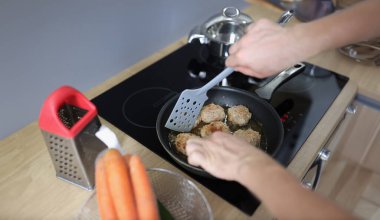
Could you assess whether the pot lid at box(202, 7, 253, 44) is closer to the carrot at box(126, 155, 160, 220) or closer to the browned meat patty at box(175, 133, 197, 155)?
the browned meat patty at box(175, 133, 197, 155)

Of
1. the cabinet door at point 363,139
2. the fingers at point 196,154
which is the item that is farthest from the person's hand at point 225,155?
the cabinet door at point 363,139

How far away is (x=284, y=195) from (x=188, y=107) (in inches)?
15.0

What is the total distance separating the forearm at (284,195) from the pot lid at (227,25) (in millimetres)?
620

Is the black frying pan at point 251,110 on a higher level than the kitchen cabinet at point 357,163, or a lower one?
higher

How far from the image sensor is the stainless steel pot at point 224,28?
3.23ft

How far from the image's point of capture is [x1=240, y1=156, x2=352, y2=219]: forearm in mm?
406

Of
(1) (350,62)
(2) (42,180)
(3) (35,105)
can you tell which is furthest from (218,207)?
(1) (350,62)

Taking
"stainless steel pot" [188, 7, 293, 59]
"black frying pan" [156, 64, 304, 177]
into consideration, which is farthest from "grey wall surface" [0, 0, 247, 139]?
"black frying pan" [156, 64, 304, 177]

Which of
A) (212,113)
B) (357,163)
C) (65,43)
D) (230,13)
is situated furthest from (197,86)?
(357,163)

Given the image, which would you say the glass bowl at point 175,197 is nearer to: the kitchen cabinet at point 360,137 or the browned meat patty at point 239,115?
the browned meat patty at point 239,115

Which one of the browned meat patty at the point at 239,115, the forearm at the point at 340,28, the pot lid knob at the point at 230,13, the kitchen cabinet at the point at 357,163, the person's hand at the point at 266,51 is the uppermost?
the forearm at the point at 340,28

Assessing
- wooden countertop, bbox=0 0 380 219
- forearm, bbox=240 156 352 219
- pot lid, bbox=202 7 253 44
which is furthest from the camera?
pot lid, bbox=202 7 253 44

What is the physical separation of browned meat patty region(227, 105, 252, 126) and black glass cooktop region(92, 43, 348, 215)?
9cm

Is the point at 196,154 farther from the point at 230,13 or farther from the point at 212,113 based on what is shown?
the point at 230,13
